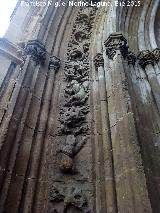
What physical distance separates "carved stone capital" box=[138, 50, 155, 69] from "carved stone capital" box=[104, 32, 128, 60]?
1.38ft

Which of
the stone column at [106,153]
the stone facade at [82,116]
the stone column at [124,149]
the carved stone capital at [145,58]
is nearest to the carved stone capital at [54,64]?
the stone facade at [82,116]

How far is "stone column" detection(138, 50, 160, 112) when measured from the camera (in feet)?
13.4

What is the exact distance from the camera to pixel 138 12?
17.9ft

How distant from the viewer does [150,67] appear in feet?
14.5

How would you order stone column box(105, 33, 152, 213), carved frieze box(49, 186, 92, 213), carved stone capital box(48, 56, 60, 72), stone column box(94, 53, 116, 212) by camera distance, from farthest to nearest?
carved stone capital box(48, 56, 60, 72)
carved frieze box(49, 186, 92, 213)
stone column box(94, 53, 116, 212)
stone column box(105, 33, 152, 213)

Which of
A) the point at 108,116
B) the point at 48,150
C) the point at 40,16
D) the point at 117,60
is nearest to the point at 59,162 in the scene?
the point at 48,150

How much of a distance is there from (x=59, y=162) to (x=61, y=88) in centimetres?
128

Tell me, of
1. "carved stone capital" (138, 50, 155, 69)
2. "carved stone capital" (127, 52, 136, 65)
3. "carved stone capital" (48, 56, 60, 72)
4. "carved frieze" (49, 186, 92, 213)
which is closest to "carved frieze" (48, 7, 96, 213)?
"carved frieze" (49, 186, 92, 213)

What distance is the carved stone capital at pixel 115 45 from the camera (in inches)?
163

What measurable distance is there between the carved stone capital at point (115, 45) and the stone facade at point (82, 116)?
1 cm

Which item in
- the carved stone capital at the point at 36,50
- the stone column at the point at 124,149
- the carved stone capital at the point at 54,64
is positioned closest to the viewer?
the stone column at the point at 124,149

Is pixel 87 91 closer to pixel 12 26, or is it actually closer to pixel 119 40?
pixel 119 40

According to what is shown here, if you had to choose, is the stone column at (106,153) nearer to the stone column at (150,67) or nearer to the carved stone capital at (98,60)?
the carved stone capital at (98,60)

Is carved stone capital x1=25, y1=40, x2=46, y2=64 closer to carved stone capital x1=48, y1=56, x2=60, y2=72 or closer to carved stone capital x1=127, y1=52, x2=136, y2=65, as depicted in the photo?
carved stone capital x1=48, y1=56, x2=60, y2=72
